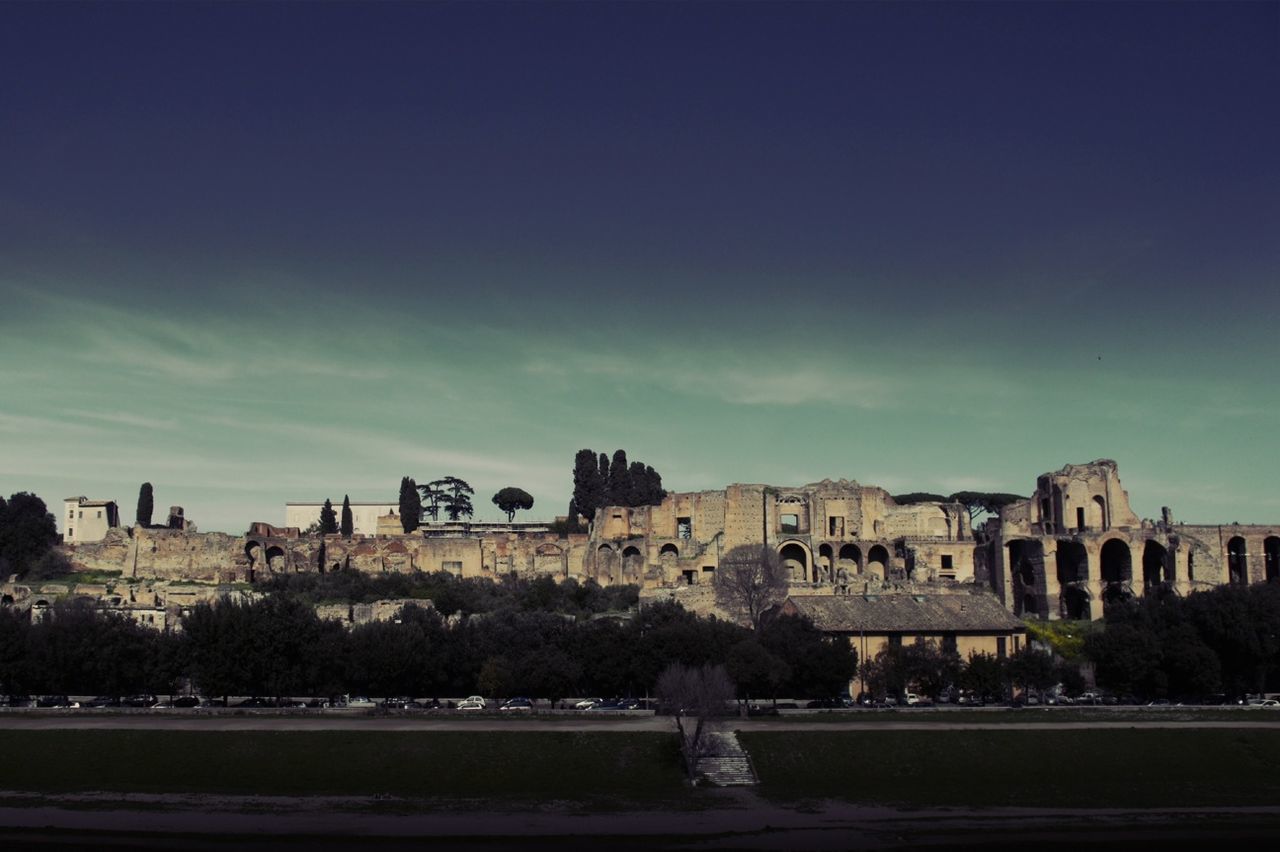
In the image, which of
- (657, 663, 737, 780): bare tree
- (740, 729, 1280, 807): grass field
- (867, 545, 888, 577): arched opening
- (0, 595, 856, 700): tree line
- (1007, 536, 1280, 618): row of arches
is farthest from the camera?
(867, 545, 888, 577): arched opening

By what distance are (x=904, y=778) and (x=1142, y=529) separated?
35.7 meters

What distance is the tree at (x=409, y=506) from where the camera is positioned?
3263 inches

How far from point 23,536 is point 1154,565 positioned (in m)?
66.8

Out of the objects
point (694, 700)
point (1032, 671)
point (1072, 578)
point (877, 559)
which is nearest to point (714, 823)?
point (694, 700)

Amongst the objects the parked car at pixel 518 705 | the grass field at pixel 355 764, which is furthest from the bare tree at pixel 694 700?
the parked car at pixel 518 705

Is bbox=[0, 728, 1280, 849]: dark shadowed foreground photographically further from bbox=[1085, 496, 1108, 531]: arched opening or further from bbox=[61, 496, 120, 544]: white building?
bbox=[61, 496, 120, 544]: white building

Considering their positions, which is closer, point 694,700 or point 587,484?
point 694,700

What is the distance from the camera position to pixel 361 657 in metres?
44.3

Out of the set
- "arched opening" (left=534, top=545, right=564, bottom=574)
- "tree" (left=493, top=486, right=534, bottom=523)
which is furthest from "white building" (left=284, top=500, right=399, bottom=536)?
"arched opening" (left=534, top=545, right=564, bottom=574)

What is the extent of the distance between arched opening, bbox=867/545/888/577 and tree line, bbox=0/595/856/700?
24520 mm

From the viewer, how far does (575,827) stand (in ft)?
91.4

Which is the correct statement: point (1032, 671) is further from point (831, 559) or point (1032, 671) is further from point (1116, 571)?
point (831, 559)

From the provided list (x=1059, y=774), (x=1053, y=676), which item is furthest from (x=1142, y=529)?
(x=1059, y=774)

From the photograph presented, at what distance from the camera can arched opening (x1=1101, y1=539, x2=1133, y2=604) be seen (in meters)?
62.0
